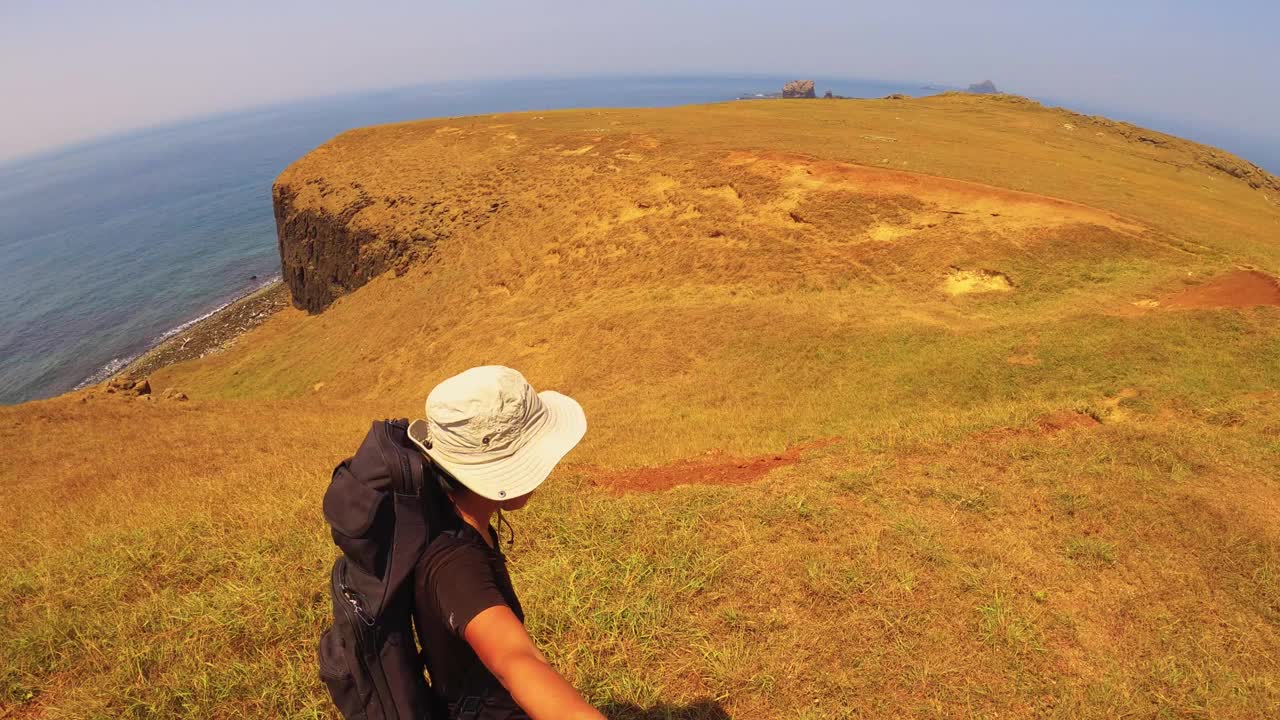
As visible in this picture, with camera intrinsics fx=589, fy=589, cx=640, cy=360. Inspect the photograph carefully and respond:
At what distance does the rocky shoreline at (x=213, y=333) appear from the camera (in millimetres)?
38875

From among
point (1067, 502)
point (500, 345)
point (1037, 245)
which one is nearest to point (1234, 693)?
point (1067, 502)

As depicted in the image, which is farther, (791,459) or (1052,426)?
(1052,426)

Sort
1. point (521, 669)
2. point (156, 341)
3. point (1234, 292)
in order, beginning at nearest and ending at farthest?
point (521, 669) < point (1234, 292) < point (156, 341)

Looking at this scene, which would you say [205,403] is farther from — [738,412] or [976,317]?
[976,317]

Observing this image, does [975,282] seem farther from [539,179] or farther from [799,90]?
[799,90]

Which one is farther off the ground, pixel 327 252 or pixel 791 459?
pixel 791 459

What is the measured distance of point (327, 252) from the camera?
3722 centimetres

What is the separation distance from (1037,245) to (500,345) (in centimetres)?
1827

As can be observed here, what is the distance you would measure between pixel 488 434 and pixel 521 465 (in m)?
0.21

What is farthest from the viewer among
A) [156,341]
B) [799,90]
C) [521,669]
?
[799,90]

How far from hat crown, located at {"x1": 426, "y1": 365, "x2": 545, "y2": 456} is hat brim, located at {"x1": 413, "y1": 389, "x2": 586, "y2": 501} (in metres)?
0.05

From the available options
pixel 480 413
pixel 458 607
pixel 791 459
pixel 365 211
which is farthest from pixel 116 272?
pixel 458 607

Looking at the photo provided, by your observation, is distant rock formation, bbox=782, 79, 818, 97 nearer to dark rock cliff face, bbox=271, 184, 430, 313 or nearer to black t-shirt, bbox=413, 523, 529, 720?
dark rock cliff face, bbox=271, 184, 430, 313

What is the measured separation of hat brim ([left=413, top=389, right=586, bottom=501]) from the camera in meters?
2.30
